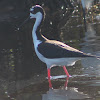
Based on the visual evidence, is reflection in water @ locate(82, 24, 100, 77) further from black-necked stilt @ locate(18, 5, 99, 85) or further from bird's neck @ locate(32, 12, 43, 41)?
bird's neck @ locate(32, 12, 43, 41)

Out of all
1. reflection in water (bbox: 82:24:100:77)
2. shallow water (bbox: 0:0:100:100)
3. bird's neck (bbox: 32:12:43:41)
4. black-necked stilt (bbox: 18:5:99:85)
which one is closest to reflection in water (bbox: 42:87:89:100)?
shallow water (bbox: 0:0:100:100)

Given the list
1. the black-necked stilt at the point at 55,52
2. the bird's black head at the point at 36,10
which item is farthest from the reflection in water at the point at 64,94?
the bird's black head at the point at 36,10

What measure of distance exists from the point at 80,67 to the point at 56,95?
263 cm

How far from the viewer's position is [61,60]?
9.03 m

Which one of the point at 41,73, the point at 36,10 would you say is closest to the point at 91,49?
the point at 41,73

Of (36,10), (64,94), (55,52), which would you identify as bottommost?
(64,94)

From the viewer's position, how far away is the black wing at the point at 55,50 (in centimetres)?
877

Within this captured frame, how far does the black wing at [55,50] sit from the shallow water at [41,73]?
26.5 inches

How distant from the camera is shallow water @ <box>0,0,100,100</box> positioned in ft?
26.4

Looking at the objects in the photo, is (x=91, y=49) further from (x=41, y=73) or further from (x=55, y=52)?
(x=55, y=52)

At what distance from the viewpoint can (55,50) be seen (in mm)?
9117

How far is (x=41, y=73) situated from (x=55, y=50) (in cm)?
128

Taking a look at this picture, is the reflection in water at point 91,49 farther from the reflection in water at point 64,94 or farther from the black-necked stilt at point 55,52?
the reflection in water at point 64,94

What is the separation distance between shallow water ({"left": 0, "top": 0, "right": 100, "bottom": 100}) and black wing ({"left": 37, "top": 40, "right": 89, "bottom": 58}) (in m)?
0.67
